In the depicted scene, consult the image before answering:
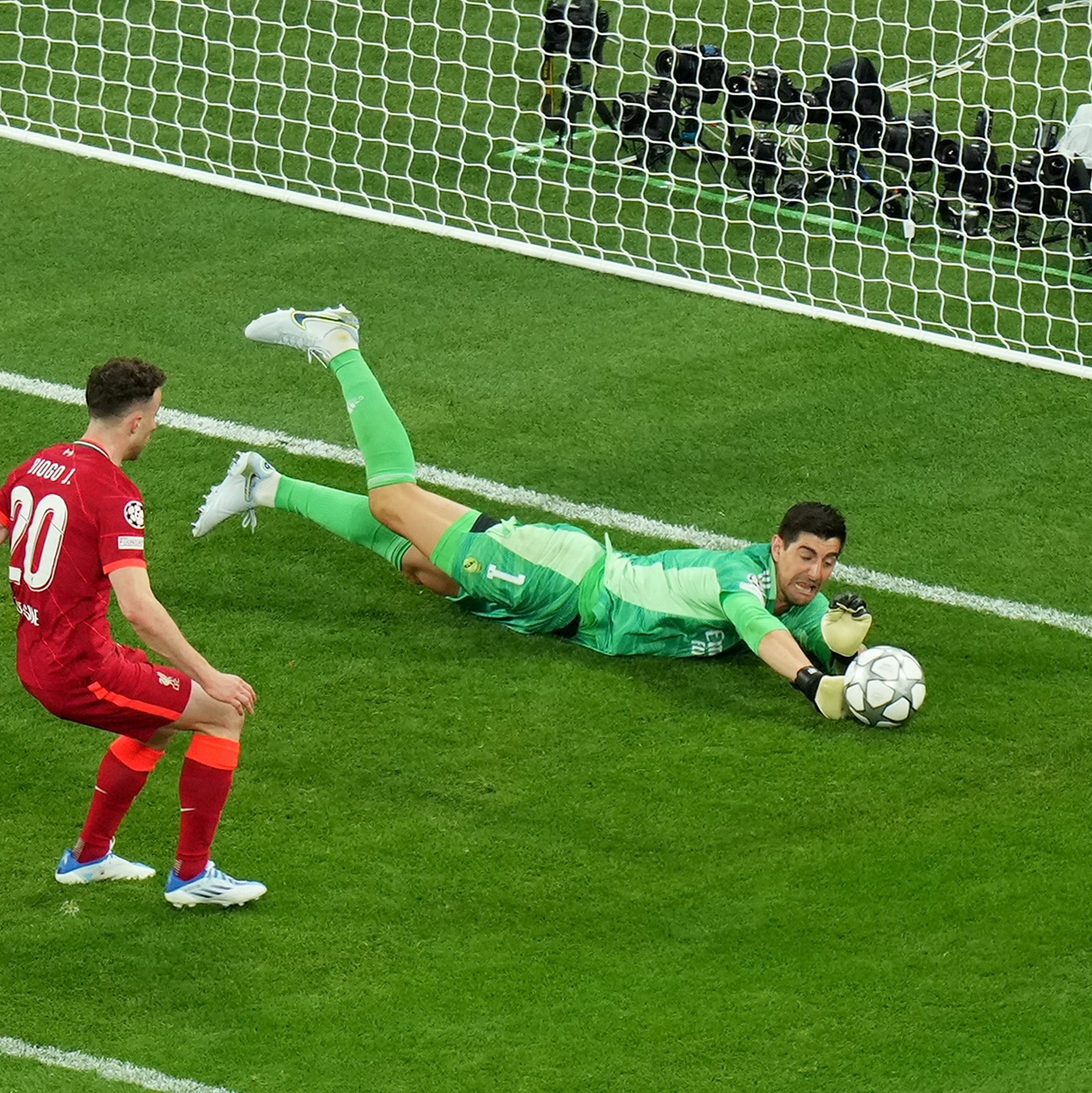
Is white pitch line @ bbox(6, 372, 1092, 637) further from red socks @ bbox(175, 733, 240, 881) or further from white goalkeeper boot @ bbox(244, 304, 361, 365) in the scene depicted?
red socks @ bbox(175, 733, 240, 881)

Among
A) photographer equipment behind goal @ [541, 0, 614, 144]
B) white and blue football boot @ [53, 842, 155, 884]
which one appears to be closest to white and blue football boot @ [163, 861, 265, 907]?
white and blue football boot @ [53, 842, 155, 884]

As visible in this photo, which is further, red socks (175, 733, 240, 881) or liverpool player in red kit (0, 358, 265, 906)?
red socks (175, 733, 240, 881)

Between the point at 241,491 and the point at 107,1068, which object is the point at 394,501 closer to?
the point at 241,491

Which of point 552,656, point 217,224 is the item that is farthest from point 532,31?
point 552,656

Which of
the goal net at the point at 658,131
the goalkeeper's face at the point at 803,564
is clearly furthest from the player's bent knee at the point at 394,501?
the goal net at the point at 658,131

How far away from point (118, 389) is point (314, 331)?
7.24ft

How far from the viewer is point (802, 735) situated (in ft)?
22.1

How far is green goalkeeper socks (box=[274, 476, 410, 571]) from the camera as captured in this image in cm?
744

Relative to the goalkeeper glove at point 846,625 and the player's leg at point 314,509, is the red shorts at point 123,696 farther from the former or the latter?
the goalkeeper glove at point 846,625

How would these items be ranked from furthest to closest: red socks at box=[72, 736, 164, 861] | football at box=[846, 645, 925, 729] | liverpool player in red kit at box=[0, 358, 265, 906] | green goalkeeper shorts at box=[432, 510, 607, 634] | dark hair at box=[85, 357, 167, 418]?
green goalkeeper shorts at box=[432, 510, 607, 634]
football at box=[846, 645, 925, 729]
red socks at box=[72, 736, 164, 861]
dark hair at box=[85, 357, 167, 418]
liverpool player in red kit at box=[0, 358, 265, 906]

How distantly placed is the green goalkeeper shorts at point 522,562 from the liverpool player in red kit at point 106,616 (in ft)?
5.35

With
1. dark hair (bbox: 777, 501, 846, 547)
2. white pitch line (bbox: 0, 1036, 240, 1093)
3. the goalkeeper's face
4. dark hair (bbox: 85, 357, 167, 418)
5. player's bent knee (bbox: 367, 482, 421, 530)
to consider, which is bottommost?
white pitch line (bbox: 0, 1036, 240, 1093)

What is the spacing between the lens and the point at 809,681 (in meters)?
6.43

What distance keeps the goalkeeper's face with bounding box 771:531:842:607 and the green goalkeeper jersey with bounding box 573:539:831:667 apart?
7 cm
